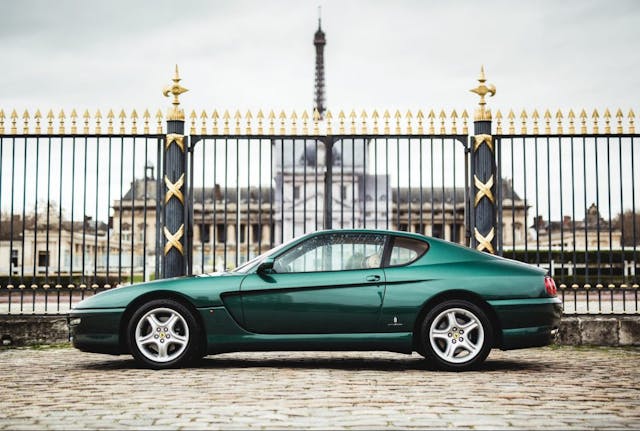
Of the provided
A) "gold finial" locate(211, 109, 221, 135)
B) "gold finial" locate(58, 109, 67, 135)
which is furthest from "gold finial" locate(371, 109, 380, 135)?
"gold finial" locate(58, 109, 67, 135)

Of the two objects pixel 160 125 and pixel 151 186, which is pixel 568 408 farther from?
pixel 151 186

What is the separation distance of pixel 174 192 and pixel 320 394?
18.3ft

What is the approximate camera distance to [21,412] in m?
5.07

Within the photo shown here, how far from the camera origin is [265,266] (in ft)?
23.5

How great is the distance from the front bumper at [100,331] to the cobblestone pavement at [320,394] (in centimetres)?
21

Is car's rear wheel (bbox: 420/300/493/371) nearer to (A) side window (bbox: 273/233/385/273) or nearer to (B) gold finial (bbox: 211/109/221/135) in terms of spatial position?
(A) side window (bbox: 273/233/385/273)

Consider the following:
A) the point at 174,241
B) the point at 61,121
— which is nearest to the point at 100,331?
the point at 174,241

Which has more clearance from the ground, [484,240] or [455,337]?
[484,240]

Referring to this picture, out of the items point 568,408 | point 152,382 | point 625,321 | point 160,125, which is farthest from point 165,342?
point 625,321

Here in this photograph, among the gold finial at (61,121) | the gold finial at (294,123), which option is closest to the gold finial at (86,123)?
the gold finial at (61,121)

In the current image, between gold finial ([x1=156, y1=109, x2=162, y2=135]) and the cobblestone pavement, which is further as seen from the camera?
gold finial ([x1=156, y1=109, x2=162, y2=135])

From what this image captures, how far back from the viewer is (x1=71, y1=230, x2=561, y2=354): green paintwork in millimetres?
7172

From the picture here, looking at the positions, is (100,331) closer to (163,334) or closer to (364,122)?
(163,334)

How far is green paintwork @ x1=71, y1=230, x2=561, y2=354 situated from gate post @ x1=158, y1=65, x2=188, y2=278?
332 centimetres
